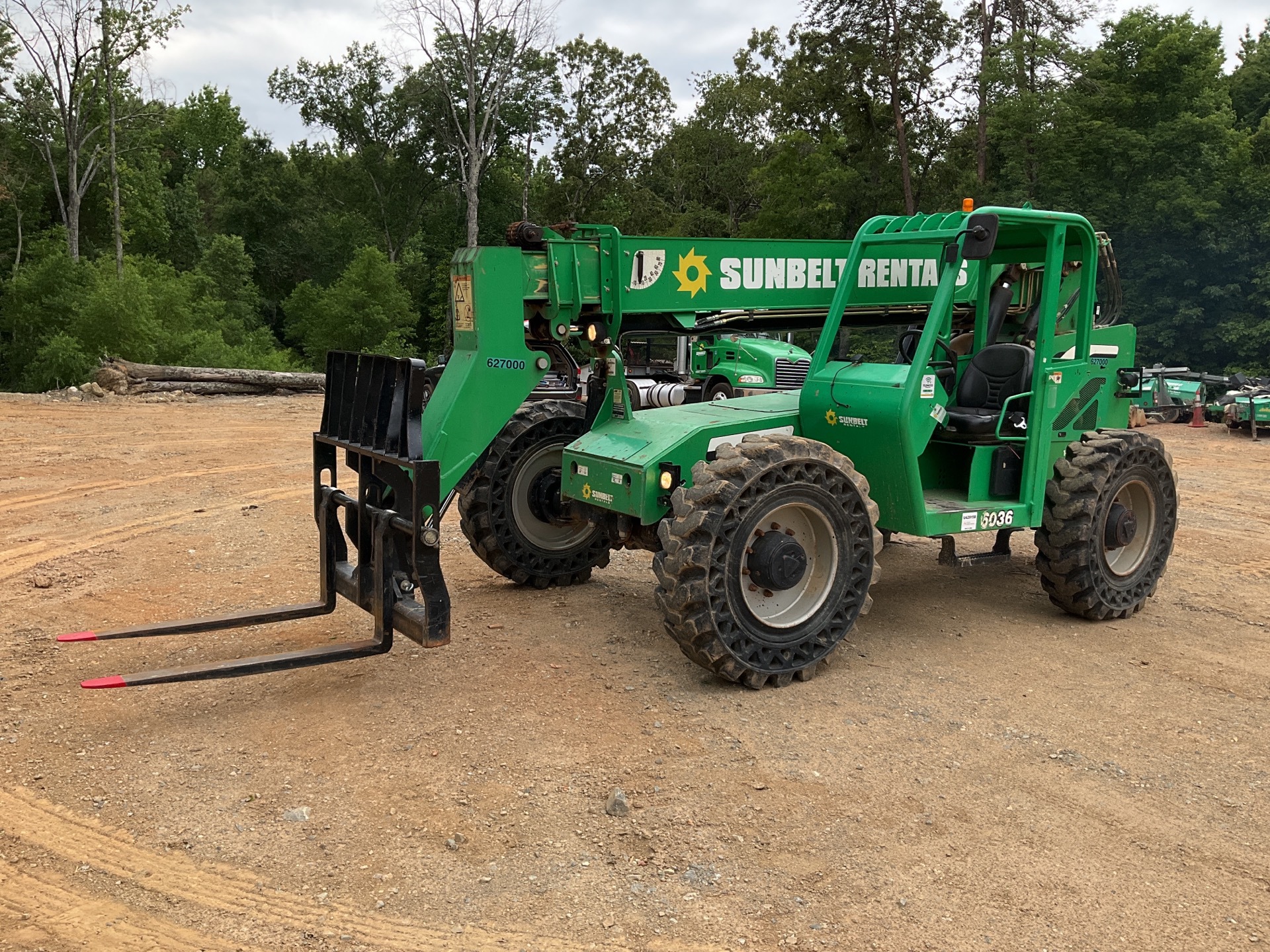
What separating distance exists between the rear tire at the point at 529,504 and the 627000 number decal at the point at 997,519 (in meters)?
2.54

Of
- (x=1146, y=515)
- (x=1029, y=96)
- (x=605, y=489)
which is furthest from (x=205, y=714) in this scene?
(x=1029, y=96)

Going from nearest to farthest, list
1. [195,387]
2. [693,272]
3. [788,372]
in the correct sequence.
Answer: [693,272], [788,372], [195,387]

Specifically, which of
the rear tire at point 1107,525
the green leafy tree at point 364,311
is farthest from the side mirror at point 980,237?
the green leafy tree at point 364,311

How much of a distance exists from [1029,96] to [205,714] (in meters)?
27.3

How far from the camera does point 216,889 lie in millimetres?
3650

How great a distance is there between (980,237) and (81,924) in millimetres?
5319

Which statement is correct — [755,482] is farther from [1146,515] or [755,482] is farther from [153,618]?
[153,618]

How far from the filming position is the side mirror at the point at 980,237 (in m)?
5.91

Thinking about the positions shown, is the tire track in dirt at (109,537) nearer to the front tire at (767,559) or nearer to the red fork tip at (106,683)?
the red fork tip at (106,683)

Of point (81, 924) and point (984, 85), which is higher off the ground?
point (984, 85)

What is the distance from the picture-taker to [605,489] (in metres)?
6.03

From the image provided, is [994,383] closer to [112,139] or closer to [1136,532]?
[1136,532]

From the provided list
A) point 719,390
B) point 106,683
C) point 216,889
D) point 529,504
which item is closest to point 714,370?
point 719,390

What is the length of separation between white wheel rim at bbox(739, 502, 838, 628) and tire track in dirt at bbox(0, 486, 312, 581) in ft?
18.4
